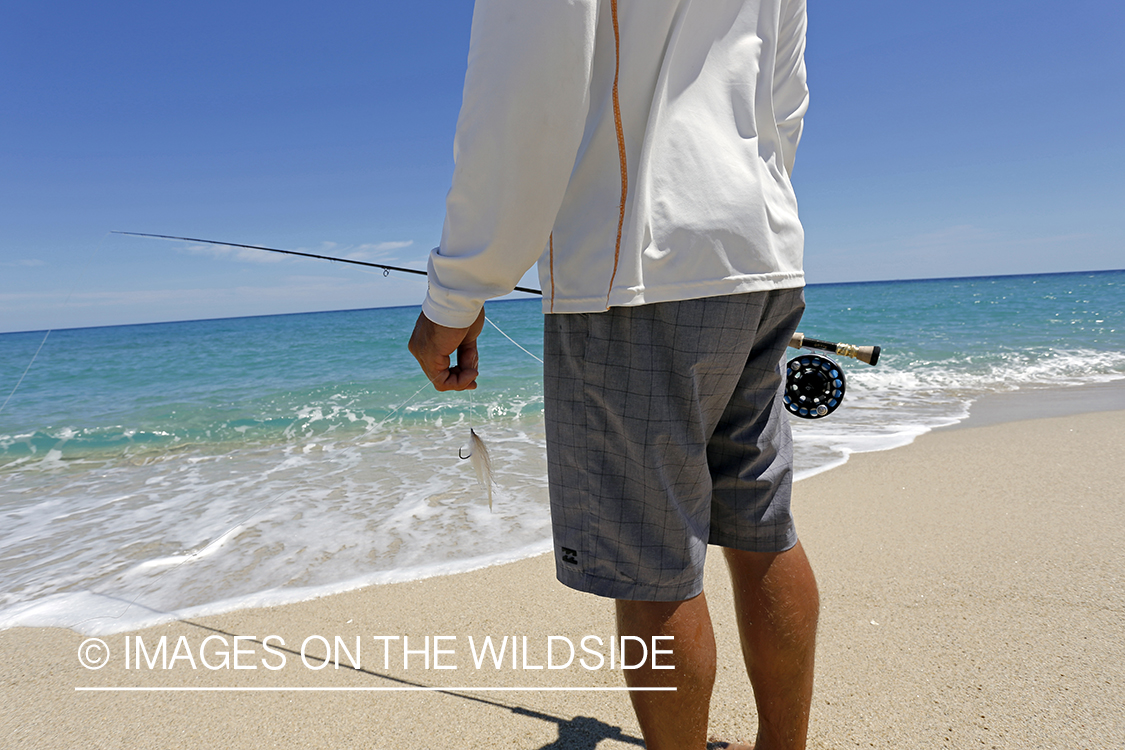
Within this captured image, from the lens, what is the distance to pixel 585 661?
179 centimetres

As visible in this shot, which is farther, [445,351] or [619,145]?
[445,351]

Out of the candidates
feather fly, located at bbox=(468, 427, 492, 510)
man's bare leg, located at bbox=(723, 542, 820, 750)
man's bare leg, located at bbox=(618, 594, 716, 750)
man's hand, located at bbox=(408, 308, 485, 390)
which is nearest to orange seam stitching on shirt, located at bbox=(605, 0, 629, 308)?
man's hand, located at bbox=(408, 308, 485, 390)

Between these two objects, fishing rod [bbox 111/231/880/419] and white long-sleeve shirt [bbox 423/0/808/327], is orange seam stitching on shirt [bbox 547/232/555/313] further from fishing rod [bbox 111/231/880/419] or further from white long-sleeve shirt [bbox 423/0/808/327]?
fishing rod [bbox 111/231/880/419]

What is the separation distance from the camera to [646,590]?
0.93 metres

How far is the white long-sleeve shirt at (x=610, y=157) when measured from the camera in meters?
0.77

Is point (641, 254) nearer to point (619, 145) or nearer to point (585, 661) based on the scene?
point (619, 145)

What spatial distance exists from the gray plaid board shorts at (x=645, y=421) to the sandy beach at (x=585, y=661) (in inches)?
30.7

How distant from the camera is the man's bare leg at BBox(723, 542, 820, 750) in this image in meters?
1.11

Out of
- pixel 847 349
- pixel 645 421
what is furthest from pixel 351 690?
pixel 847 349

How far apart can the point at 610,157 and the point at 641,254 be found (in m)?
0.14

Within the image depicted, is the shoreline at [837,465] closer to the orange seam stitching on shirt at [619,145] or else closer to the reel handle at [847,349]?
the reel handle at [847,349]

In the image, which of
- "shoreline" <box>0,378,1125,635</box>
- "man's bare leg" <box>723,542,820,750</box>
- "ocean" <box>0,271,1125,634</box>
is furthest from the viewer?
"ocean" <box>0,271,1125,634</box>

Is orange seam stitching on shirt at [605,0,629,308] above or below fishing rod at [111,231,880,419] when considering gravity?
above

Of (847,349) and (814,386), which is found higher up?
(847,349)
